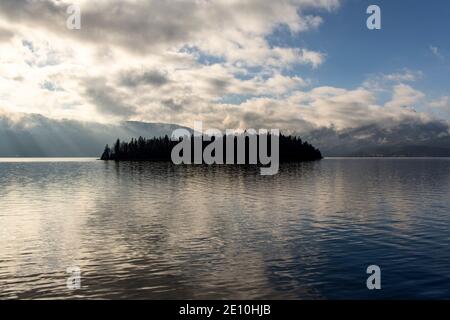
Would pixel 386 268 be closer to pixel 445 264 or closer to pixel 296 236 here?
pixel 445 264

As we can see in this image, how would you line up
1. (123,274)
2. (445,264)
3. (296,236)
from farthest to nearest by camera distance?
(296,236)
(445,264)
(123,274)

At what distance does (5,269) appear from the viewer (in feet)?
117

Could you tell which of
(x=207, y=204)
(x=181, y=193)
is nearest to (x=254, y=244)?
(x=207, y=204)

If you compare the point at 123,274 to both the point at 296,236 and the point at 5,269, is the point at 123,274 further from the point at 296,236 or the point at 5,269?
the point at 296,236

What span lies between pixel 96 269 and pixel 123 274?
126 inches

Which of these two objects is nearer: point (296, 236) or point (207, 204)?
point (296, 236)

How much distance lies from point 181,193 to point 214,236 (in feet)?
171
